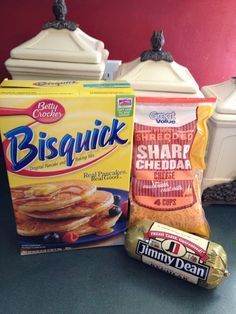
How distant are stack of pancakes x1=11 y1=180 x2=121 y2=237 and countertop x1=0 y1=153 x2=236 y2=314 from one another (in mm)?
64

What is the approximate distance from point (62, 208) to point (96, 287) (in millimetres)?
175

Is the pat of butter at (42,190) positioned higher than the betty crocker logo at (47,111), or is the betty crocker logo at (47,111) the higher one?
the betty crocker logo at (47,111)

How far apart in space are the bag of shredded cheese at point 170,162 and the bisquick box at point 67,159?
60mm

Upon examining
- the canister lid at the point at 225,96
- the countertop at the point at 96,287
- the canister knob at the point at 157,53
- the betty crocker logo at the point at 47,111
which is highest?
the canister knob at the point at 157,53

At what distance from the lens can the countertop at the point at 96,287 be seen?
0.57 metres

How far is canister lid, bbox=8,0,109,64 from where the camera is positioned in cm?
64

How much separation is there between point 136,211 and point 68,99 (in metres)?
0.31

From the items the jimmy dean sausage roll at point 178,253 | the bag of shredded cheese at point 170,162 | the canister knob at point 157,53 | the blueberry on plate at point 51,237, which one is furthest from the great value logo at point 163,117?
the blueberry on plate at point 51,237

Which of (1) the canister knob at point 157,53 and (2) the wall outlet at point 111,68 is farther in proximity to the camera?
(2) the wall outlet at point 111,68

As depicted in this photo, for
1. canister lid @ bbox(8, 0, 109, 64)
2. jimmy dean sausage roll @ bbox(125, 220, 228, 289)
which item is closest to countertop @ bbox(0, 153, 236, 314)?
jimmy dean sausage roll @ bbox(125, 220, 228, 289)

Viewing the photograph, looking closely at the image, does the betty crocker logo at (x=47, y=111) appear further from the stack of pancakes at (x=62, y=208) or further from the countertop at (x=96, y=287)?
the countertop at (x=96, y=287)

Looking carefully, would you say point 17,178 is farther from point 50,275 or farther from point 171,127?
point 171,127

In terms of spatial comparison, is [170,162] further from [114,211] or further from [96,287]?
[96,287]

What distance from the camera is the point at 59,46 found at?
0.65 m
